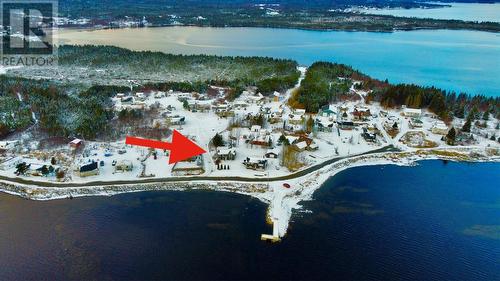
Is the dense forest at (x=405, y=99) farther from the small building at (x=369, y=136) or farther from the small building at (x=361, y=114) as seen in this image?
the small building at (x=369, y=136)

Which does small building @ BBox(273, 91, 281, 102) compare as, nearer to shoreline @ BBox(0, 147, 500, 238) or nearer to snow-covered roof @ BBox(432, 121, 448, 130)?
snow-covered roof @ BBox(432, 121, 448, 130)

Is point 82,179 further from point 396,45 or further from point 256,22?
point 256,22

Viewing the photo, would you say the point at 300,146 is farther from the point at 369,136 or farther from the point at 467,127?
the point at 467,127

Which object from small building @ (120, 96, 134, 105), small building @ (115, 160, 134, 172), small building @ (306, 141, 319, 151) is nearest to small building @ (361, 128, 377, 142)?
small building @ (306, 141, 319, 151)

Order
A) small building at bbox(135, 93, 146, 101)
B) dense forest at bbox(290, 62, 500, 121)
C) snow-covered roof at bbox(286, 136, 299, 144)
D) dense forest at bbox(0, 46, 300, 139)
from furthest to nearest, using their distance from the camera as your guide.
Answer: small building at bbox(135, 93, 146, 101) → dense forest at bbox(290, 62, 500, 121) → dense forest at bbox(0, 46, 300, 139) → snow-covered roof at bbox(286, 136, 299, 144)

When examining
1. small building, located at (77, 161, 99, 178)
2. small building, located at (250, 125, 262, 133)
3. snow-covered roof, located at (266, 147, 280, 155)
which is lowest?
small building, located at (77, 161, 99, 178)

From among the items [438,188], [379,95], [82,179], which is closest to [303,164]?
[438,188]

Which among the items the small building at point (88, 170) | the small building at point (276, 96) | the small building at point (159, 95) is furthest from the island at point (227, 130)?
the small building at point (276, 96)

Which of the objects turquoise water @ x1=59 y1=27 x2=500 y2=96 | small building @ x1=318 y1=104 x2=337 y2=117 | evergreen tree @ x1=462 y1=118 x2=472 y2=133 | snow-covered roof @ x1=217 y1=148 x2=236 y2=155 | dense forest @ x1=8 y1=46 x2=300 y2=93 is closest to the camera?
snow-covered roof @ x1=217 y1=148 x2=236 y2=155

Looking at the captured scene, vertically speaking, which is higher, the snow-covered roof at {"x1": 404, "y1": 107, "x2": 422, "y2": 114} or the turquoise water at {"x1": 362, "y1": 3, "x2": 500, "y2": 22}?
the turquoise water at {"x1": 362, "y1": 3, "x2": 500, "y2": 22}
